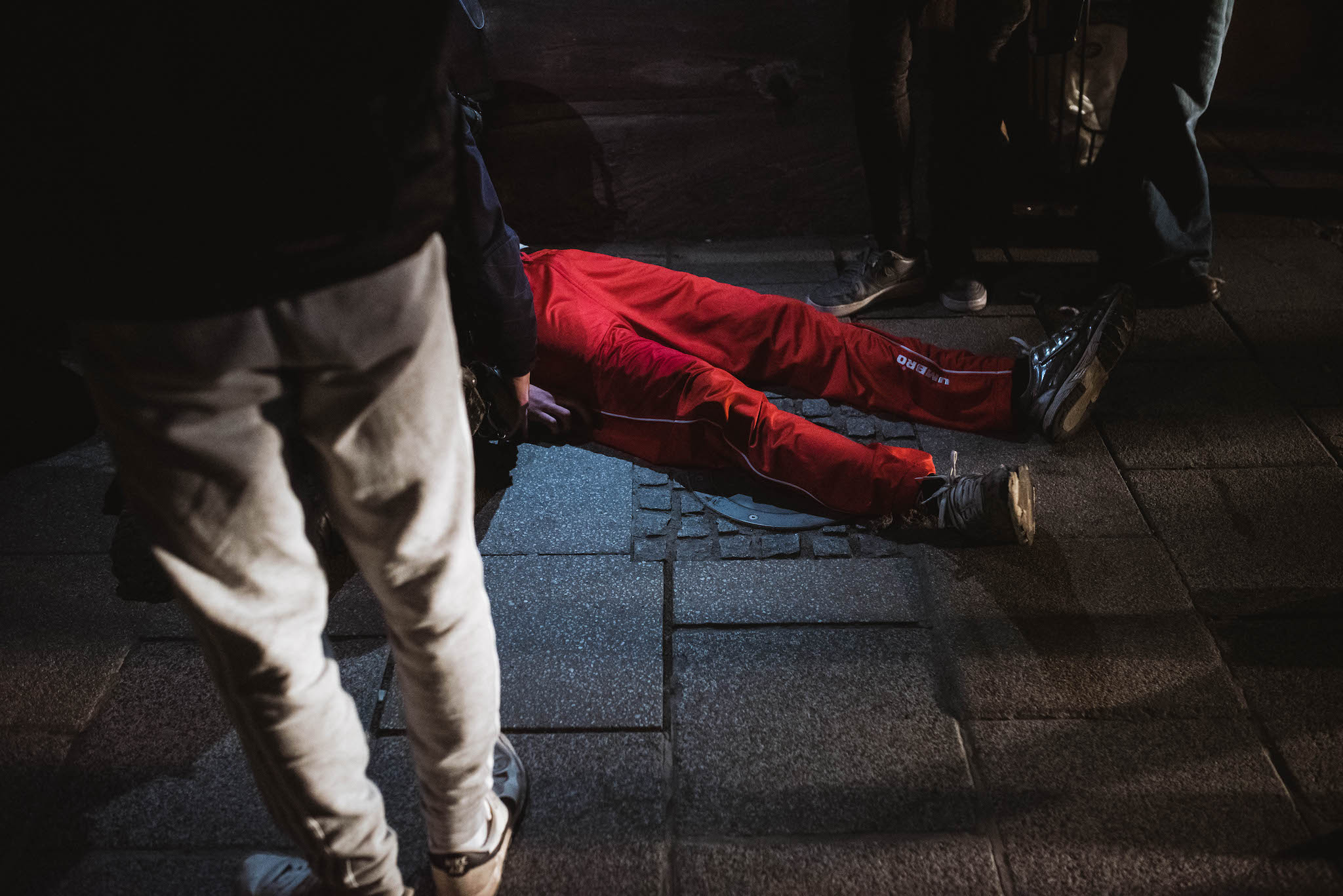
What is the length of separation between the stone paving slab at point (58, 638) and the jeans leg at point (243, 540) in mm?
1214

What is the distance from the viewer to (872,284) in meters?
3.61

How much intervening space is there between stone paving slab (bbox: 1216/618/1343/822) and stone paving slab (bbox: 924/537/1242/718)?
0.22 ft

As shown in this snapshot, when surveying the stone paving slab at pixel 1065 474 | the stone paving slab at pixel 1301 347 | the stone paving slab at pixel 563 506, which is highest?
the stone paving slab at pixel 563 506

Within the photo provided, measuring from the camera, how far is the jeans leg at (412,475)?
989mm

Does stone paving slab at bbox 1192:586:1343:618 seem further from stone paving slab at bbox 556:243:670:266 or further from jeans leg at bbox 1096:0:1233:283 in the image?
stone paving slab at bbox 556:243:670:266

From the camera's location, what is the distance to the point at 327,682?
1215mm

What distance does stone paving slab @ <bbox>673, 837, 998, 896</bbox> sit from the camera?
169 cm

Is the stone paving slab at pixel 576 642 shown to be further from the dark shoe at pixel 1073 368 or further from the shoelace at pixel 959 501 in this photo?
Result: the dark shoe at pixel 1073 368

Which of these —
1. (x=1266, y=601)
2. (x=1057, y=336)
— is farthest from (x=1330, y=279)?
(x=1266, y=601)

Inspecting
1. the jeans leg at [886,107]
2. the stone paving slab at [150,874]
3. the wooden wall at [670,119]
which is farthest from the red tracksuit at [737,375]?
the stone paving slab at [150,874]

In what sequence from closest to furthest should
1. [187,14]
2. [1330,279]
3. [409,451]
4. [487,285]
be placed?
[187,14], [409,451], [487,285], [1330,279]

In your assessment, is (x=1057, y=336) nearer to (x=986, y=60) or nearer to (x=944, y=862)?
(x=986, y=60)

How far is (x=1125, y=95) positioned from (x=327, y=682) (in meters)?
3.59

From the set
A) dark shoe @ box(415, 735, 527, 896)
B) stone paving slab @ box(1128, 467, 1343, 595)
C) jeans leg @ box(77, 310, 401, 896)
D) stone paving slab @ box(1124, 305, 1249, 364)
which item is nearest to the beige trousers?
jeans leg @ box(77, 310, 401, 896)
